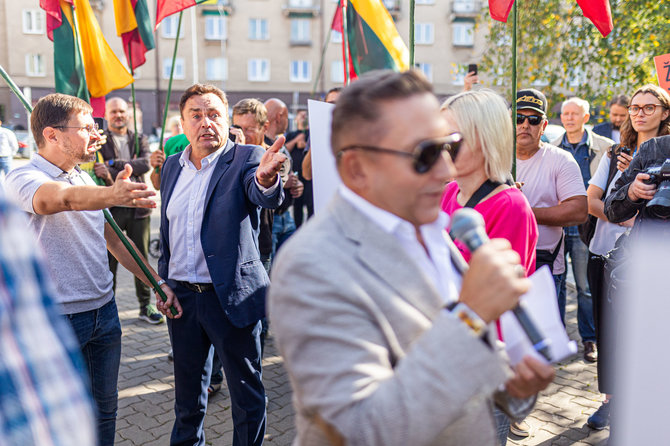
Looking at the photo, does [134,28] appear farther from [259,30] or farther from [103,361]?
[259,30]

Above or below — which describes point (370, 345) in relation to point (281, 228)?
above

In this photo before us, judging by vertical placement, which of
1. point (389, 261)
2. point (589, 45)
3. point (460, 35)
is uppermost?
point (460, 35)

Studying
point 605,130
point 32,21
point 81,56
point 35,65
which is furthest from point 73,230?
point 32,21

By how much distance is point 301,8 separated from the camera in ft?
121

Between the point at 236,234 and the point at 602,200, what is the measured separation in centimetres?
276

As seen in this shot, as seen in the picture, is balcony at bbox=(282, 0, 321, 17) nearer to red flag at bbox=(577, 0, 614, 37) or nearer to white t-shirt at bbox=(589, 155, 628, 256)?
red flag at bbox=(577, 0, 614, 37)

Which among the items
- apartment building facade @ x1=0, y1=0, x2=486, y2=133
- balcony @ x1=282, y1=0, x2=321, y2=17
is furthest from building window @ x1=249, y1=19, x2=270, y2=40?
balcony @ x1=282, y1=0, x2=321, y2=17

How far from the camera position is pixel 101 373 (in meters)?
3.02

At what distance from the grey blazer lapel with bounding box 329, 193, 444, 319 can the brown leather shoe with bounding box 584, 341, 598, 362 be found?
171 inches

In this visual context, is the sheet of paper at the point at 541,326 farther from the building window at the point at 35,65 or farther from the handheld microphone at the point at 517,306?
the building window at the point at 35,65

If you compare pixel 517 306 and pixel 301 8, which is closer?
pixel 517 306

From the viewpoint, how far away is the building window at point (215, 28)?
36.8m

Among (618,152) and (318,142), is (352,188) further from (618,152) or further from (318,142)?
(618,152)

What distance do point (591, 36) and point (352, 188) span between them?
10041mm
